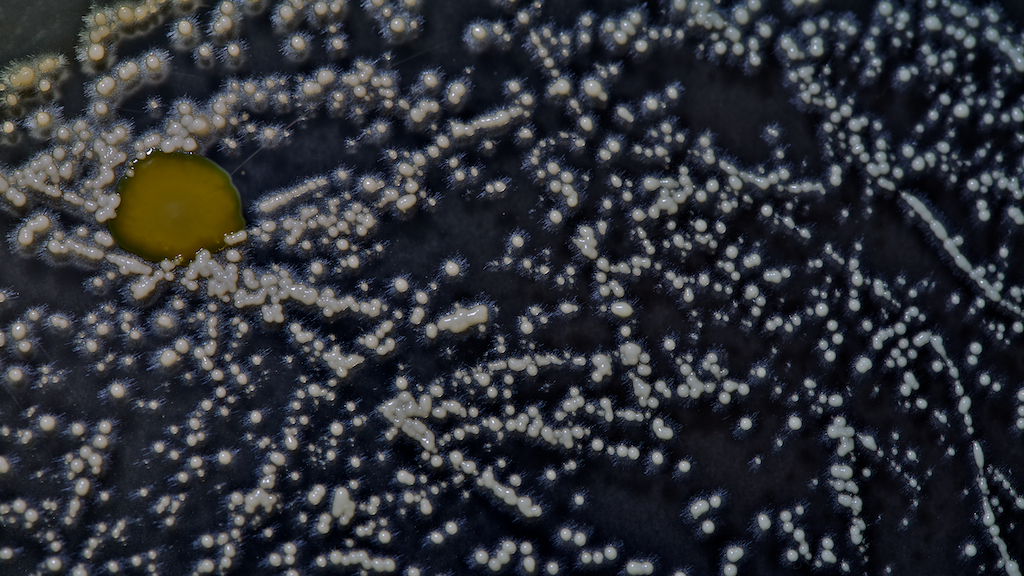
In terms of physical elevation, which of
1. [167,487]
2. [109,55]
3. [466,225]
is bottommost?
[167,487]

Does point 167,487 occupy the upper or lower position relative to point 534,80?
lower

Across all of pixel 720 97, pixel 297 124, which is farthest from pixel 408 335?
pixel 720 97

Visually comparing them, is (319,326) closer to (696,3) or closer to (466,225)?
(466,225)
